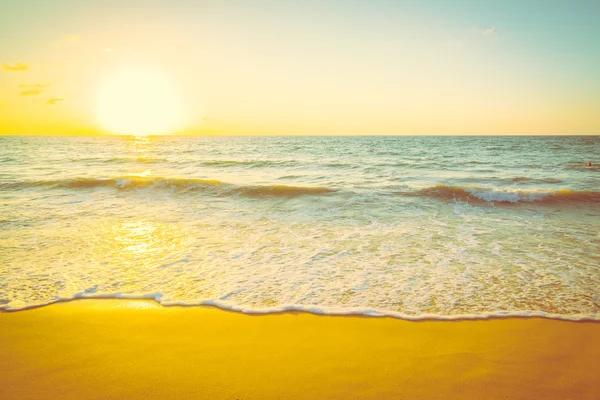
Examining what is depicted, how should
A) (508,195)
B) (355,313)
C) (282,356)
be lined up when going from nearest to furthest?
(282,356)
(355,313)
(508,195)

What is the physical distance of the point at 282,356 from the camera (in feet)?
10.6

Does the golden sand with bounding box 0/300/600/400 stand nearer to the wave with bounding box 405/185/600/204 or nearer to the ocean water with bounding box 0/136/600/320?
the ocean water with bounding box 0/136/600/320

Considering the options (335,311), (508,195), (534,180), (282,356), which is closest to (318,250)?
(335,311)

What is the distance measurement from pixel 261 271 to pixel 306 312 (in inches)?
59.7

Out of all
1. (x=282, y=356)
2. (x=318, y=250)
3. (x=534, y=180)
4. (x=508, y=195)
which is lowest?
(x=282, y=356)

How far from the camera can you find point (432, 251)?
650 centimetres

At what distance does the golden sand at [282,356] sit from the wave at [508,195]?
9401mm

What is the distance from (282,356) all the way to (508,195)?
12538 millimetres

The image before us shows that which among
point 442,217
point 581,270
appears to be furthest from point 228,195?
point 581,270

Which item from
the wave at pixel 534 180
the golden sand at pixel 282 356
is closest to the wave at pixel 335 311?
the golden sand at pixel 282 356

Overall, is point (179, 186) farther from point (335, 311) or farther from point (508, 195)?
point (508, 195)

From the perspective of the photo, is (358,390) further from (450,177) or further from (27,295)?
(450,177)

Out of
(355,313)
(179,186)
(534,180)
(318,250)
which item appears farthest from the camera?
(534,180)

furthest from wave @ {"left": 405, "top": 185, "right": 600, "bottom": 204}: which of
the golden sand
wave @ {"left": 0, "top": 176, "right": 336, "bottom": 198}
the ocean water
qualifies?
the golden sand
